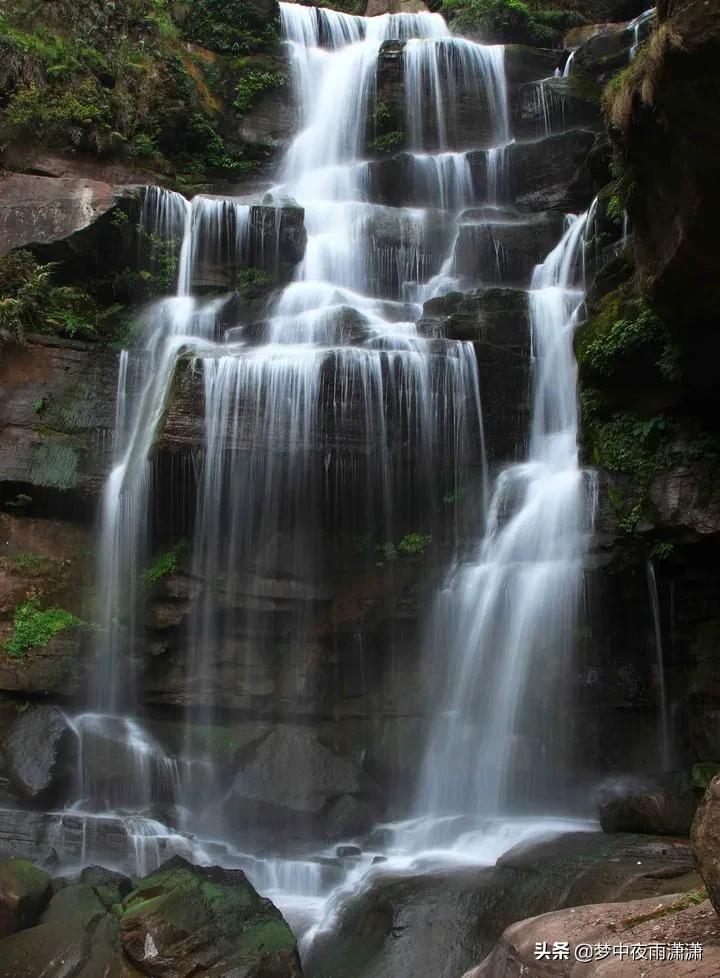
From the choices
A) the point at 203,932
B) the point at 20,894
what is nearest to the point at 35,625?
the point at 20,894

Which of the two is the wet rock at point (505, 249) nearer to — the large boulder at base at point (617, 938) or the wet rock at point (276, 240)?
the wet rock at point (276, 240)

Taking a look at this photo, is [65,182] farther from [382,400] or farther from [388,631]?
[388,631]

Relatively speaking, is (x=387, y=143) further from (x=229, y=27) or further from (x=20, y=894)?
(x=20, y=894)

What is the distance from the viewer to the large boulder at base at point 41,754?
33.1 feet

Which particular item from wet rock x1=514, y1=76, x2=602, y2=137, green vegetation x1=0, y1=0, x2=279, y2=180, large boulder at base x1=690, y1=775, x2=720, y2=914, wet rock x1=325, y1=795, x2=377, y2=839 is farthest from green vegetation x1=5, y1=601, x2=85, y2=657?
wet rock x1=514, y1=76, x2=602, y2=137

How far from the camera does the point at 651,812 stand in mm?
8172

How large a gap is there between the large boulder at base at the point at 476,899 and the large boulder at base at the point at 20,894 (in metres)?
2.65

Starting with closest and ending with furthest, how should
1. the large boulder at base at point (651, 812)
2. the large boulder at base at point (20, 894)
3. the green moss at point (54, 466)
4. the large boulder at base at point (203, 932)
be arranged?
1. the large boulder at base at point (203, 932)
2. the large boulder at base at point (20, 894)
3. the large boulder at base at point (651, 812)
4. the green moss at point (54, 466)

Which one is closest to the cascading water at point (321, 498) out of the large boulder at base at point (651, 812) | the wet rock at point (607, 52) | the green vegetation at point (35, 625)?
the green vegetation at point (35, 625)

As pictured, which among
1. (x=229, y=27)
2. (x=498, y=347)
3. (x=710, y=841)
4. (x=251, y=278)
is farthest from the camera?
(x=229, y=27)

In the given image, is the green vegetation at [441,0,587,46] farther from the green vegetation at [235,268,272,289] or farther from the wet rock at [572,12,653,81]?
the green vegetation at [235,268,272,289]

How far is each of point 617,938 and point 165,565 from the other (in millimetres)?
9279

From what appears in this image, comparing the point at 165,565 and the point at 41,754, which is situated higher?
the point at 165,565

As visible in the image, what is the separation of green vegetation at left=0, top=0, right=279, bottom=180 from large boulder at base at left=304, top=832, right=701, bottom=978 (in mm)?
16076
